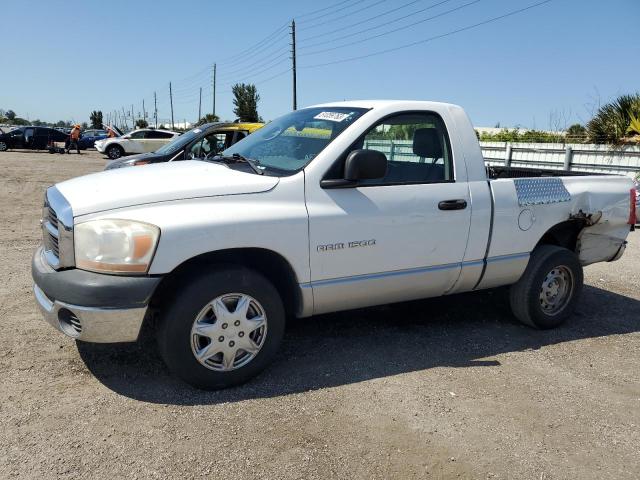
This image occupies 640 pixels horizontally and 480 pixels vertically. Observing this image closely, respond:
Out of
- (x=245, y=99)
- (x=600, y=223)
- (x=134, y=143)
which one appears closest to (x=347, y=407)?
(x=600, y=223)

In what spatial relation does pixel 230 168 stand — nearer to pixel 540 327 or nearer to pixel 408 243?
pixel 408 243

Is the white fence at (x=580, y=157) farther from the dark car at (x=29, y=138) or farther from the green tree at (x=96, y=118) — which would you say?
the green tree at (x=96, y=118)

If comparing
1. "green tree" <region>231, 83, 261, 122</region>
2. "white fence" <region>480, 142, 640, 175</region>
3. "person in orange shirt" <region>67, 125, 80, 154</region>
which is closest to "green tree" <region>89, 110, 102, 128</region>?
"green tree" <region>231, 83, 261, 122</region>

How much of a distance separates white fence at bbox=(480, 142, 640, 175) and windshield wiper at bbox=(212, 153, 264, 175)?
9685 millimetres

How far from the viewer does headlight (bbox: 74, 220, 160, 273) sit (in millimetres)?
3021

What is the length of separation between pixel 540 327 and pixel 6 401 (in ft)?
13.6

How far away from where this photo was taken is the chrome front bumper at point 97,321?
305 centimetres

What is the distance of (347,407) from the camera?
3.33 meters

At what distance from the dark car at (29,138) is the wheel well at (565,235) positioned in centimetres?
3198

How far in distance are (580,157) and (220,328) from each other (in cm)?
1218

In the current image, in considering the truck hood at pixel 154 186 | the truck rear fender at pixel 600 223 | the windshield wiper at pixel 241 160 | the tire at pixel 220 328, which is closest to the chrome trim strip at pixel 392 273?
the tire at pixel 220 328

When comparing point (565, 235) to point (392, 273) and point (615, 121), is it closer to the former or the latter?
point (392, 273)

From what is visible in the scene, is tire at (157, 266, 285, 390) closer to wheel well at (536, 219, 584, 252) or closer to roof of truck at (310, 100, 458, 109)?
roof of truck at (310, 100, 458, 109)

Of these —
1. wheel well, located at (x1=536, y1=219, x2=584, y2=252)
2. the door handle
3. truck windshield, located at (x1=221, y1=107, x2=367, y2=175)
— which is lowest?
wheel well, located at (x1=536, y1=219, x2=584, y2=252)
